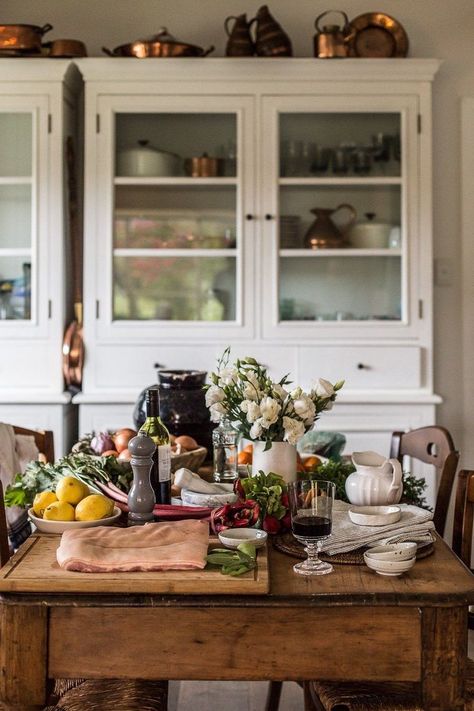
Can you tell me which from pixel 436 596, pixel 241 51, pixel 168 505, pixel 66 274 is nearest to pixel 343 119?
pixel 241 51

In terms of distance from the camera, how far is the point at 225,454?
88.4 inches

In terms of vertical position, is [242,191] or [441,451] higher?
[242,191]

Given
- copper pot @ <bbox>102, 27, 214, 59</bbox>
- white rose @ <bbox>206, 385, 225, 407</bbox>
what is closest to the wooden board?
white rose @ <bbox>206, 385, 225, 407</bbox>

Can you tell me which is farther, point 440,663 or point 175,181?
point 175,181

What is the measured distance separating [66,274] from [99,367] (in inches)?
18.0

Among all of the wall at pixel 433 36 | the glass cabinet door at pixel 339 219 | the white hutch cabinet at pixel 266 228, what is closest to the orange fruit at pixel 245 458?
the white hutch cabinet at pixel 266 228

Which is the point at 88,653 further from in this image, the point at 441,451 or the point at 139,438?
the point at 441,451

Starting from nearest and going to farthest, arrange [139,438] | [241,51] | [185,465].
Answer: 1. [139,438]
2. [185,465]
3. [241,51]

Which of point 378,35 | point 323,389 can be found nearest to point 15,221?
point 378,35

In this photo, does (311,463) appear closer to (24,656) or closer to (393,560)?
(393,560)

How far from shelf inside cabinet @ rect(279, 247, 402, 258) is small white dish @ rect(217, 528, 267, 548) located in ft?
7.38

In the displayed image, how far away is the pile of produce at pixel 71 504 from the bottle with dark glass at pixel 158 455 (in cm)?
16

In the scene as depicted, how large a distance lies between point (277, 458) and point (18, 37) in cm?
249

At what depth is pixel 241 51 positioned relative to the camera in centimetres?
373
